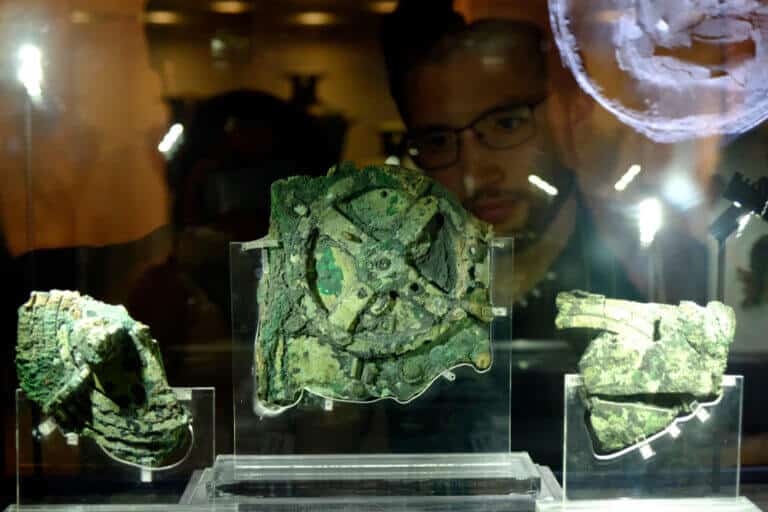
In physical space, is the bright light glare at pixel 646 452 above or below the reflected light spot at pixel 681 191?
below

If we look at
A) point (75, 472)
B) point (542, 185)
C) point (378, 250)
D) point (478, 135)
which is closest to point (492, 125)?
point (478, 135)

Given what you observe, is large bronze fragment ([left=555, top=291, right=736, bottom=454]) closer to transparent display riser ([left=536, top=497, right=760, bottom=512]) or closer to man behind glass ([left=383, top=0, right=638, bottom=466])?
transparent display riser ([left=536, top=497, right=760, bottom=512])

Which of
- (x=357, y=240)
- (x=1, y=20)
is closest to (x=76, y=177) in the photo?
(x=1, y=20)

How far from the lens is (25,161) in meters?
3.03

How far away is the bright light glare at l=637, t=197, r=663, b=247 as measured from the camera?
3.17 meters

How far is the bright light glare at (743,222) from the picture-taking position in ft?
10.6

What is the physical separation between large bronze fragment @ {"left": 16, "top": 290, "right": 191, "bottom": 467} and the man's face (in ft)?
4.34

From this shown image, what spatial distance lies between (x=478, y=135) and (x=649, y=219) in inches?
31.7

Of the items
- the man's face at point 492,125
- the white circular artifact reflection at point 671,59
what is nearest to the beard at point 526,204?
the man's face at point 492,125

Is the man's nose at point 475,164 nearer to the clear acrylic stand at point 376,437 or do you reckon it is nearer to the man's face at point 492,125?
the man's face at point 492,125

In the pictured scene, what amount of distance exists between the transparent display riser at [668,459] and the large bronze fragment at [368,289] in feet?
1.59

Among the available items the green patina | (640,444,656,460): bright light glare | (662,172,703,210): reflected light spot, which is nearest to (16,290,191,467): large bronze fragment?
the green patina

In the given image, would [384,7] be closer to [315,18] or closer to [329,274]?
[315,18]

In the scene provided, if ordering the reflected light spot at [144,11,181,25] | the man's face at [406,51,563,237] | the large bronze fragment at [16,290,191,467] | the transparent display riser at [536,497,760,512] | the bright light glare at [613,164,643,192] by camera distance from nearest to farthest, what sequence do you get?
the large bronze fragment at [16,290,191,467] → the transparent display riser at [536,497,760,512] → the reflected light spot at [144,11,181,25] → the man's face at [406,51,563,237] → the bright light glare at [613,164,643,192]
